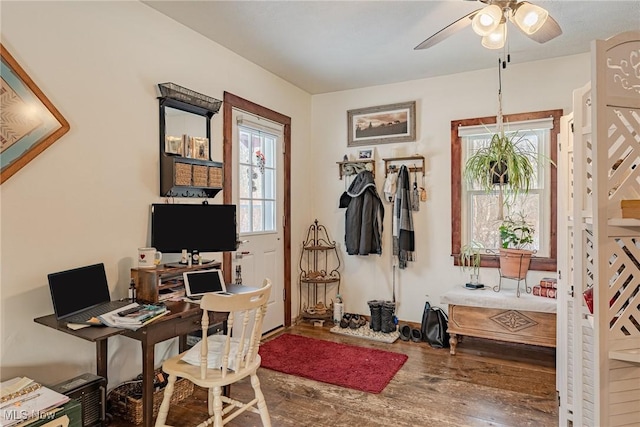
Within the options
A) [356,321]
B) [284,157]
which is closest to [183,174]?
[284,157]

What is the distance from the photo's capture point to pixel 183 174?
9.21 feet

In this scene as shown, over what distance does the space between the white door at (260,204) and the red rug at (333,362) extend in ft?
1.63

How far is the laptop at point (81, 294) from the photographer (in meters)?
2.03

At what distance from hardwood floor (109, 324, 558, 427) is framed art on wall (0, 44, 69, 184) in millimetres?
1618

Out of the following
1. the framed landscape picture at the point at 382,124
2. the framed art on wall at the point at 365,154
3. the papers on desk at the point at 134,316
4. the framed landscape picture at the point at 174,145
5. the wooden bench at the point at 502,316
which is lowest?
the wooden bench at the point at 502,316

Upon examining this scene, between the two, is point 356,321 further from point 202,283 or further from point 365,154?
point 202,283

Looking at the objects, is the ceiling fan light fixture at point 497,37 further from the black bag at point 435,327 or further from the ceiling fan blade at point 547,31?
the black bag at point 435,327

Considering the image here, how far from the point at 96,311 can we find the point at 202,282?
67 cm

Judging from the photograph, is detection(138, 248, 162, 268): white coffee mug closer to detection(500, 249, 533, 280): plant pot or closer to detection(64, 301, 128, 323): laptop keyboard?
detection(64, 301, 128, 323): laptop keyboard

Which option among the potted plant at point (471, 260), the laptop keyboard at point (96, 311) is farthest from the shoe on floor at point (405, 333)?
the laptop keyboard at point (96, 311)

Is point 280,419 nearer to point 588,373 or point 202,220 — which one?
point 202,220

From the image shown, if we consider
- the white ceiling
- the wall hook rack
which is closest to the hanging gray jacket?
the wall hook rack

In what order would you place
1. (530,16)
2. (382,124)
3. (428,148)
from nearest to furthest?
(530,16)
(428,148)
(382,124)

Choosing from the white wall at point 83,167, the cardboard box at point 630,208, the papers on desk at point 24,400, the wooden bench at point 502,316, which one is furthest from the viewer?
the wooden bench at point 502,316
